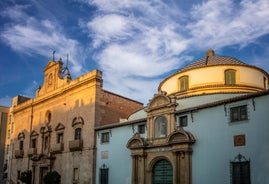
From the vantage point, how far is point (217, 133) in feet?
57.8

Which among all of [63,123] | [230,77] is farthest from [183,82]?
[63,123]

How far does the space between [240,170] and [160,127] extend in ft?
20.9

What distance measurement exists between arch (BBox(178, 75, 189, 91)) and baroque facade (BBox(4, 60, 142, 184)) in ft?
20.8

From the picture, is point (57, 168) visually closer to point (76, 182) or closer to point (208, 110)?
point (76, 182)

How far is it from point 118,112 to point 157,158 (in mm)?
8743

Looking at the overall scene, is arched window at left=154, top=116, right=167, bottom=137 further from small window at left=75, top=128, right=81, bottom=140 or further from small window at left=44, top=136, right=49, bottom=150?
small window at left=44, top=136, right=49, bottom=150

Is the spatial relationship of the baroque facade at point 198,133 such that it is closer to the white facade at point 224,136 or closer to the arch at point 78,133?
the white facade at point 224,136

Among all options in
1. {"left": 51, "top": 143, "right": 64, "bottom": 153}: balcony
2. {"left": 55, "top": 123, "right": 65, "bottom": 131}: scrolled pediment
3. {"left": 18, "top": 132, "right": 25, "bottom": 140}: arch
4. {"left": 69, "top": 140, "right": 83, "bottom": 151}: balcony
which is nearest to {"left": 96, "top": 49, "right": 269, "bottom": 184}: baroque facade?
{"left": 69, "top": 140, "right": 83, "bottom": 151}: balcony

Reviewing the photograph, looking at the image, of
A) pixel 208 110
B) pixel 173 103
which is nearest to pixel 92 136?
pixel 173 103

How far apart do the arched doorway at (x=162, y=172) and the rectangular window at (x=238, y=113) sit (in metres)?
5.34

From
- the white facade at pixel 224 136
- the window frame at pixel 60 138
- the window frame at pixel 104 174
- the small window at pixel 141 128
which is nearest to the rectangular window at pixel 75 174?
the window frame at pixel 104 174

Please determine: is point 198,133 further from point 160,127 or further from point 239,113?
point 160,127

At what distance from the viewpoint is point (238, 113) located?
55.6ft

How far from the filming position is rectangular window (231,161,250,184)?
15830 millimetres
